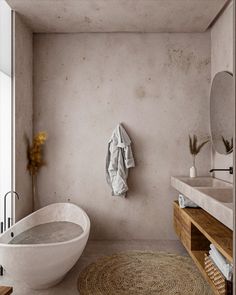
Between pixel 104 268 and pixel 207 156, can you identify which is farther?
pixel 207 156

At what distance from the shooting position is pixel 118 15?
3.22 metres

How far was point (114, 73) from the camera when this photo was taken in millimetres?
3711

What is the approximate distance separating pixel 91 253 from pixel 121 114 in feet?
5.79

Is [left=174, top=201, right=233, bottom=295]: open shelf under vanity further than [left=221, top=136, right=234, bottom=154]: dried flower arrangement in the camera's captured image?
No

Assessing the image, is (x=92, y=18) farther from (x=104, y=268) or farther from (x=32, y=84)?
(x=104, y=268)

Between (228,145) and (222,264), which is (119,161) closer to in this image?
(228,145)

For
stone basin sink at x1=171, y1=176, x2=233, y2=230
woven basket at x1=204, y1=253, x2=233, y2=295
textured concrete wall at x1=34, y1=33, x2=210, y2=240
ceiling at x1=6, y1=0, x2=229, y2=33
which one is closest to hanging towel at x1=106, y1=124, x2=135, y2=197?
textured concrete wall at x1=34, y1=33, x2=210, y2=240

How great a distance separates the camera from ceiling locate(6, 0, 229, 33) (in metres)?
2.96

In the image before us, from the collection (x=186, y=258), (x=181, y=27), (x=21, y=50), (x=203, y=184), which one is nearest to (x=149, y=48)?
(x=181, y=27)

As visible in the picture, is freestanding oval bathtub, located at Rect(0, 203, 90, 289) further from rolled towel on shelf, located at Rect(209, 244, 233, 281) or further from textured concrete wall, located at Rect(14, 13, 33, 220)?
rolled towel on shelf, located at Rect(209, 244, 233, 281)

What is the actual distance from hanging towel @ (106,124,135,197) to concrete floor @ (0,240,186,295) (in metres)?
0.65

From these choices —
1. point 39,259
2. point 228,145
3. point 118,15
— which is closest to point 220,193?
point 228,145

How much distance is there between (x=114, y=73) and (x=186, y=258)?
2417 mm

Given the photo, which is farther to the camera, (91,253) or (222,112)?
(91,253)
